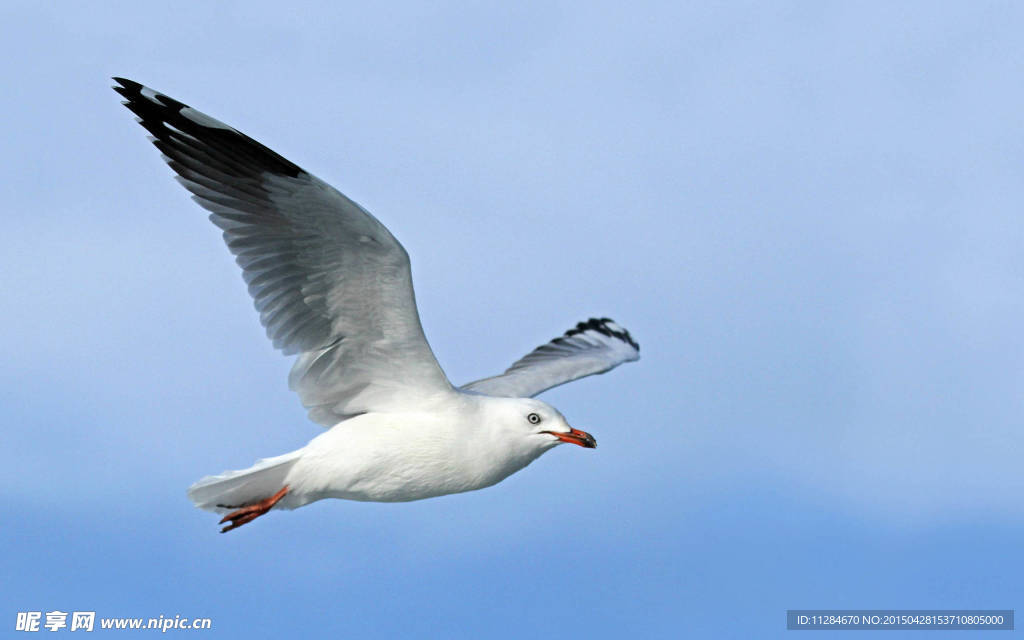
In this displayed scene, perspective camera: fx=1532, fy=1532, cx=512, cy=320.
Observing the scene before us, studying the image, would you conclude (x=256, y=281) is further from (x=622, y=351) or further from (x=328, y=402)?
(x=622, y=351)

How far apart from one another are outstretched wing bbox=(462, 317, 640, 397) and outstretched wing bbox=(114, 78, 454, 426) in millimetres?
1841

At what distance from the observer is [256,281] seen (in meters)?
9.46

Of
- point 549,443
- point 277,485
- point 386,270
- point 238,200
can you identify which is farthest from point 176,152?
point 549,443

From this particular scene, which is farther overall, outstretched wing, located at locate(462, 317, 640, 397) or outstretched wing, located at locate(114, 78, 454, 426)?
outstretched wing, located at locate(462, 317, 640, 397)

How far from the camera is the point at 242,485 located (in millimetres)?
9711

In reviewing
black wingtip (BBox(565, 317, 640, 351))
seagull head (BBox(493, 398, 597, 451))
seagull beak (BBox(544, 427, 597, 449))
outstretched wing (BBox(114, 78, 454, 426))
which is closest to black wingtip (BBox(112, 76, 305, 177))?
outstretched wing (BBox(114, 78, 454, 426))

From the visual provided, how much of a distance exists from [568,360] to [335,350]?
3.65 metres

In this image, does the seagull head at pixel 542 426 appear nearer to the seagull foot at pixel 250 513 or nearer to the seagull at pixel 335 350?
the seagull at pixel 335 350

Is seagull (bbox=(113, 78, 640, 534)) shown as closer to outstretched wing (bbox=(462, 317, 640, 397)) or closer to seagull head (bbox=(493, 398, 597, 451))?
seagull head (bbox=(493, 398, 597, 451))

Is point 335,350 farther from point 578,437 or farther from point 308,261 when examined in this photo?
point 578,437

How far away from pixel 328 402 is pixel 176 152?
186 cm

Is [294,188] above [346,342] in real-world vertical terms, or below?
above

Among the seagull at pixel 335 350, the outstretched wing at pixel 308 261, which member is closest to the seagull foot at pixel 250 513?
the seagull at pixel 335 350

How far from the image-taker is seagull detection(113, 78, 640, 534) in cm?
924
